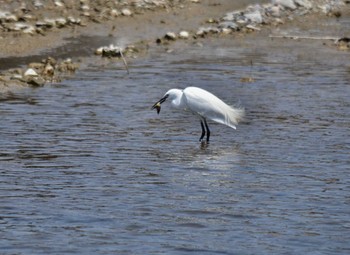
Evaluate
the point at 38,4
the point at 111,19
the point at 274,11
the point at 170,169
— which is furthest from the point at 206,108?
the point at 274,11

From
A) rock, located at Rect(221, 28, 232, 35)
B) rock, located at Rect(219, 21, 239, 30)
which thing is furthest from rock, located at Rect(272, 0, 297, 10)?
rock, located at Rect(221, 28, 232, 35)

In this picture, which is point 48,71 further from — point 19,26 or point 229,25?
point 229,25

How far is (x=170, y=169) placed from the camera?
11570 mm

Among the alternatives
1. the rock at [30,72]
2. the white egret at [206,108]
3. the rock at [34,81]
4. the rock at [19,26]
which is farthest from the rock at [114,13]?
the white egret at [206,108]

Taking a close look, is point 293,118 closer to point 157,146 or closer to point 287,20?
point 157,146

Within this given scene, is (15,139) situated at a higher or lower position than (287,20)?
lower

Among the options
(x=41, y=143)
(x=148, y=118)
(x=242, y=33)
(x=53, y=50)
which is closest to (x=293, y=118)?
(x=148, y=118)

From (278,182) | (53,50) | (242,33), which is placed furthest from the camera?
(242,33)

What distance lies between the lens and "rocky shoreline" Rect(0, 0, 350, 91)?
22.4 metres

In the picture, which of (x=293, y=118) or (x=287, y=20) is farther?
(x=287, y=20)

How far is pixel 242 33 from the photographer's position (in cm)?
2625

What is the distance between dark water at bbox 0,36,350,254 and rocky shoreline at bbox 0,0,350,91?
2.96 m

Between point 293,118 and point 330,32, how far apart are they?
11636 millimetres

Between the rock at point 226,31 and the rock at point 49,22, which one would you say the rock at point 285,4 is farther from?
the rock at point 49,22
